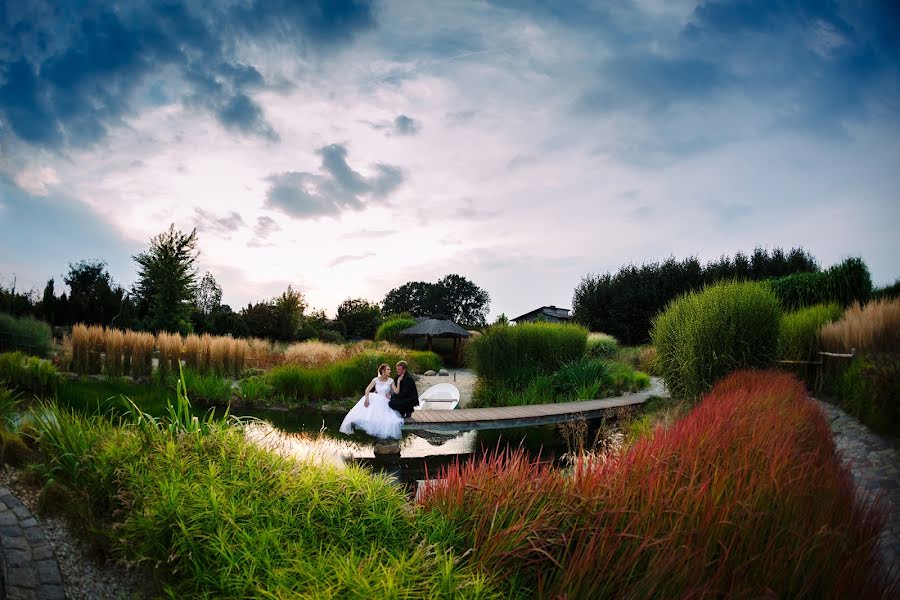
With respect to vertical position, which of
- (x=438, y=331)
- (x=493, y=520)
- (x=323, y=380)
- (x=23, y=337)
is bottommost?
(x=323, y=380)

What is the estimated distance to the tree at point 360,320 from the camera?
31922 mm

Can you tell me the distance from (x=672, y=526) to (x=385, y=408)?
218 inches

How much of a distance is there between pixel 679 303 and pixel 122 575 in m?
8.27

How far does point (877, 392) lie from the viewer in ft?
15.7

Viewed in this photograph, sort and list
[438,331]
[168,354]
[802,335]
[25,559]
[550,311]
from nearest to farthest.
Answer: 1. [25,559]
2. [802,335]
3. [168,354]
4. [438,331]
5. [550,311]

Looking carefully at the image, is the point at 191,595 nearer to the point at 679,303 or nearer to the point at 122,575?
the point at 122,575

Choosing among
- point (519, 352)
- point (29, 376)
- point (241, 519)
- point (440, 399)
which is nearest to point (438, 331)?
point (519, 352)

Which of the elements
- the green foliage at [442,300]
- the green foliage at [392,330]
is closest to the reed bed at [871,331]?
the green foliage at [392,330]

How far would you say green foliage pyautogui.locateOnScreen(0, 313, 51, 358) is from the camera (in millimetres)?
11227

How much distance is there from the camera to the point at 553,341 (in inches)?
460

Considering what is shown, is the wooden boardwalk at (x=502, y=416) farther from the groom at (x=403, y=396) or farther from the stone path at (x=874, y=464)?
the stone path at (x=874, y=464)

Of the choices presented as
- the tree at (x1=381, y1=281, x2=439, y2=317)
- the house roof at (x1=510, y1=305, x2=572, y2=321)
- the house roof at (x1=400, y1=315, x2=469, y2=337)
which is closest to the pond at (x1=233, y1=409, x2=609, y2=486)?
the house roof at (x1=400, y1=315, x2=469, y2=337)

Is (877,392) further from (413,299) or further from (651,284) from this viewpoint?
(413,299)

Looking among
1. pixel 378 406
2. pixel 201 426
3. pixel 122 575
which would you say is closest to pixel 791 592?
pixel 122 575
